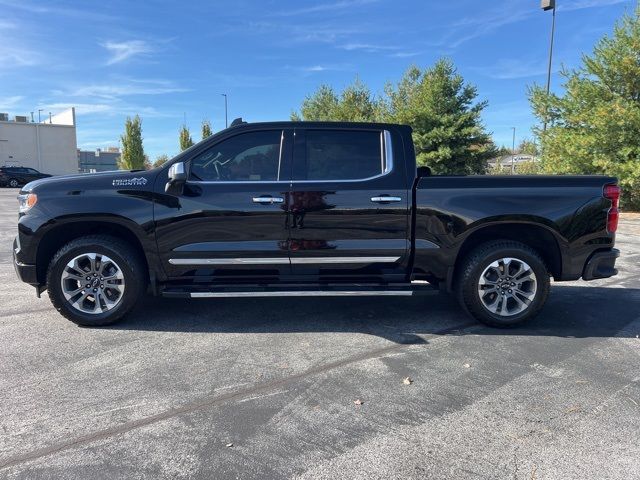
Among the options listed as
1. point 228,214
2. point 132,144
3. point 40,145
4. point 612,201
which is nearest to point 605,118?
point 612,201

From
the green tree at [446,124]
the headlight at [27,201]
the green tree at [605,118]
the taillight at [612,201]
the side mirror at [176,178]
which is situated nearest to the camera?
the side mirror at [176,178]

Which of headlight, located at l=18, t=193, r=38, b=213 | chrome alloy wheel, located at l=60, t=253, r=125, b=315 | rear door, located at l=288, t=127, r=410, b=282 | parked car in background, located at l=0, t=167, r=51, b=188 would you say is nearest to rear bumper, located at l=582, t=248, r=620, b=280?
rear door, located at l=288, t=127, r=410, b=282

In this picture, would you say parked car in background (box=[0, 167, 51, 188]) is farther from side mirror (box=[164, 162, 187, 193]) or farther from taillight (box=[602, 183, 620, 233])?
taillight (box=[602, 183, 620, 233])

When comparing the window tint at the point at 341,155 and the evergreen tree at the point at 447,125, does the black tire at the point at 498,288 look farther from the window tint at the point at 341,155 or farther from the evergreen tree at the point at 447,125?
the evergreen tree at the point at 447,125

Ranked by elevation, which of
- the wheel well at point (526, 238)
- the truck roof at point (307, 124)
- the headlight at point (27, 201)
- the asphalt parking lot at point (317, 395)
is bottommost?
the asphalt parking lot at point (317, 395)

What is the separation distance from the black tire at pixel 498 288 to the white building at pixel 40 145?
48569 mm

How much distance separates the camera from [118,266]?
14.9ft

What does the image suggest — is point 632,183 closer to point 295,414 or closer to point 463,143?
point 463,143

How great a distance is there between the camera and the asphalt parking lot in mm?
2600

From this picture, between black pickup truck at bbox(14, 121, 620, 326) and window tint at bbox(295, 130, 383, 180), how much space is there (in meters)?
0.01

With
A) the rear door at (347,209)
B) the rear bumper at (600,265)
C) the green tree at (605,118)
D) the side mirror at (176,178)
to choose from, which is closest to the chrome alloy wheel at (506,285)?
the rear bumper at (600,265)

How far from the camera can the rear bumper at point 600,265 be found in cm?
467

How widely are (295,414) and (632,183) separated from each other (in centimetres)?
1586

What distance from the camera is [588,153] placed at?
16.0 m
